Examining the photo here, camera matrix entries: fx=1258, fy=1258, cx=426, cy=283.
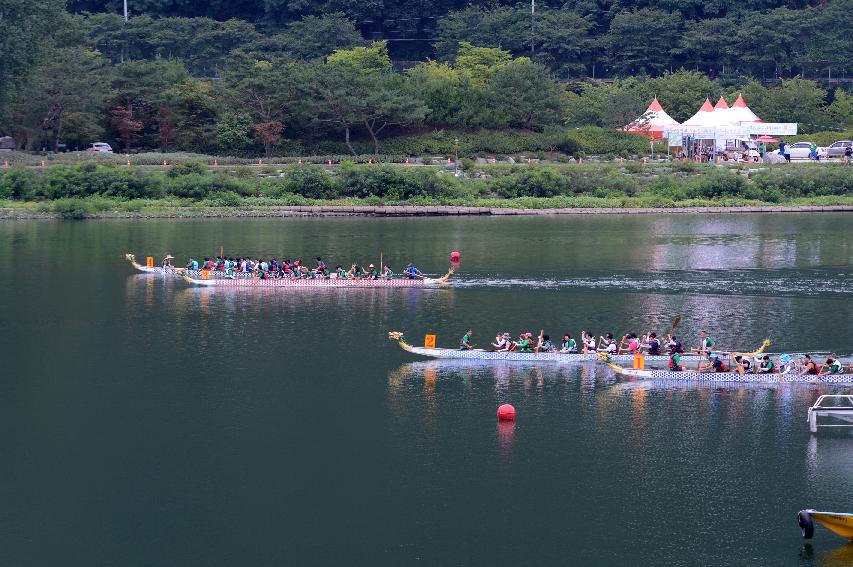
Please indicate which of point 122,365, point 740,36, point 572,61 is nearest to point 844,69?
point 740,36

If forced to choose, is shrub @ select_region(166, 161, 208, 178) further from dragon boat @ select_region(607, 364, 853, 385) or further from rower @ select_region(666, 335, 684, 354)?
dragon boat @ select_region(607, 364, 853, 385)

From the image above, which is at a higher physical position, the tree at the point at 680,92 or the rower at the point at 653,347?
the tree at the point at 680,92

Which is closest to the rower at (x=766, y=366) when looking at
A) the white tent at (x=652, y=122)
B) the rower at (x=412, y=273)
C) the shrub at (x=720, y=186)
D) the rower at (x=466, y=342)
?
the rower at (x=466, y=342)

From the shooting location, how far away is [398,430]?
3809 centimetres

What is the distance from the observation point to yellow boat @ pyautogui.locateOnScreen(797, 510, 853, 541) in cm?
2903

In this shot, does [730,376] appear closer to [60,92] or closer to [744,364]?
[744,364]

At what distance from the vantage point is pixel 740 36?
423 ft

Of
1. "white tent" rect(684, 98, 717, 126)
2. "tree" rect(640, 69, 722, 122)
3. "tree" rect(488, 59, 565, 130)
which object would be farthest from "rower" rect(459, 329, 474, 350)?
"tree" rect(640, 69, 722, 122)

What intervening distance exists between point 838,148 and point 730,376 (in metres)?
74.1

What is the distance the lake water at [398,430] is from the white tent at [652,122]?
46.7 m

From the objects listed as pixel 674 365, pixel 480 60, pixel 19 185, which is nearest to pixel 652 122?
pixel 480 60

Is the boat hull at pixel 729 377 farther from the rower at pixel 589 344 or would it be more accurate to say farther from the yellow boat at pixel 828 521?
the yellow boat at pixel 828 521

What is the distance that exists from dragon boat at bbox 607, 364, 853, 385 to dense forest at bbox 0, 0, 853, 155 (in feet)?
210

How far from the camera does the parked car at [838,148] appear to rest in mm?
110500
